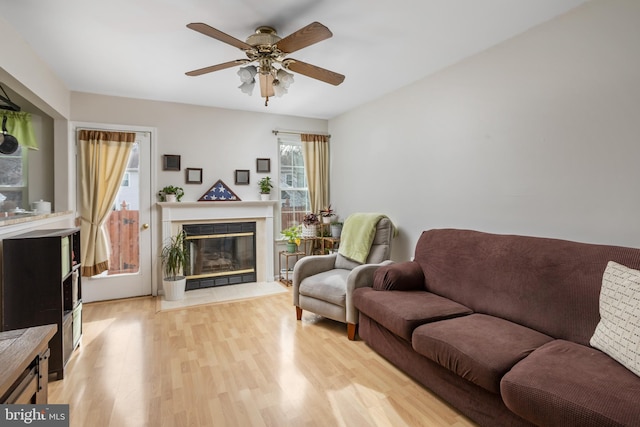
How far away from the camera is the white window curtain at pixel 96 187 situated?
3826 millimetres

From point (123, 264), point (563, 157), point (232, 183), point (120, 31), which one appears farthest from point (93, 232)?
point (563, 157)

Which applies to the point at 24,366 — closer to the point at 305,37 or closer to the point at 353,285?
the point at 305,37

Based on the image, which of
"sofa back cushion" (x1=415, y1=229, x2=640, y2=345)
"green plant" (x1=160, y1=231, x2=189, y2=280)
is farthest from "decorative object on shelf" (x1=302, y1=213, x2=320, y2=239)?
"sofa back cushion" (x1=415, y1=229, x2=640, y2=345)

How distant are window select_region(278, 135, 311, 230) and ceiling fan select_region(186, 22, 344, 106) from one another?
2122 mm

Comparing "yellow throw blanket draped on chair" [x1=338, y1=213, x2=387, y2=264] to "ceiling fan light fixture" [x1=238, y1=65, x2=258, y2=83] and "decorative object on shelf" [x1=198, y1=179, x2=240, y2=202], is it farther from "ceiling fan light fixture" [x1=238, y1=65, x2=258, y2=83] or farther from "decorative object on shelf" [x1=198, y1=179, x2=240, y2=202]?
"ceiling fan light fixture" [x1=238, y1=65, x2=258, y2=83]

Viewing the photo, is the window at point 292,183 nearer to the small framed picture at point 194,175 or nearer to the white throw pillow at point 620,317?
the small framed picture at point 194,175

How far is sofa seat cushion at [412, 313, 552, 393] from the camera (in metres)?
1.69

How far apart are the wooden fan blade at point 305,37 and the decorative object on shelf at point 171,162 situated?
8.25ft

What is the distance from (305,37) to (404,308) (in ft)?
6.30

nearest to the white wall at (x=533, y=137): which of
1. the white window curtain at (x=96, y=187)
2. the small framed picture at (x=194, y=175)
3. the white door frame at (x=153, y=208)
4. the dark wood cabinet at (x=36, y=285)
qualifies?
the small framed picture at (x=194, y=175)

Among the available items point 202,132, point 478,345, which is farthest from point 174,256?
point 478,345

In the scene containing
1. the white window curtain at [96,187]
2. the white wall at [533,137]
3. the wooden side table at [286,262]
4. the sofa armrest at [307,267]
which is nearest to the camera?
the white wall at [533,137]

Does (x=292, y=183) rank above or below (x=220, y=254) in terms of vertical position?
above

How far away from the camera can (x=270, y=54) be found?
2439 mm
